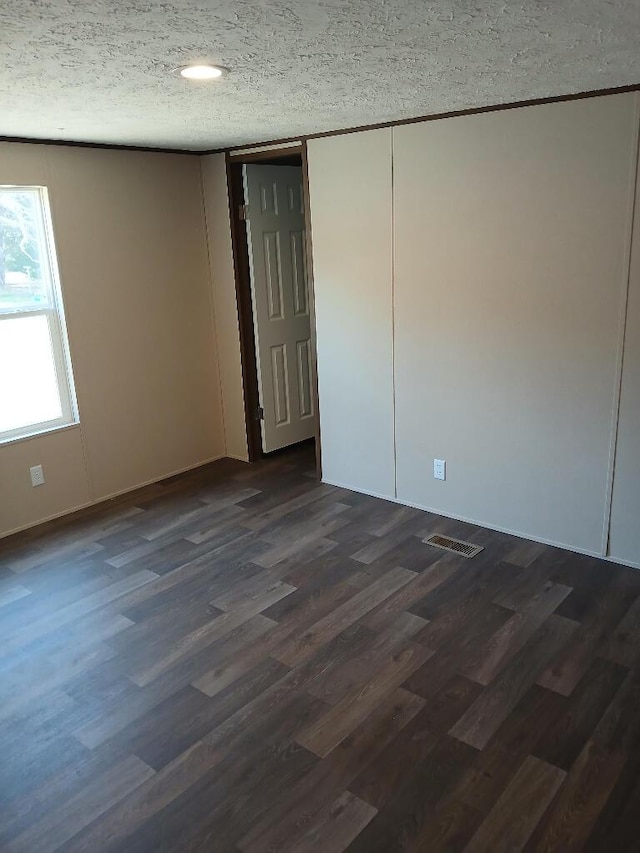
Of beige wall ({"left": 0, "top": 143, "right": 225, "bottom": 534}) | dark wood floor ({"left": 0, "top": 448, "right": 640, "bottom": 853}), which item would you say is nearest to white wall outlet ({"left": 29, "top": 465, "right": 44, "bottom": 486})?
beige wall ({"left": 0, "top": 143, "right": 225, "bottom": 534})

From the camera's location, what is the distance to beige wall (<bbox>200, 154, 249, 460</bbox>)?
15.5 feet

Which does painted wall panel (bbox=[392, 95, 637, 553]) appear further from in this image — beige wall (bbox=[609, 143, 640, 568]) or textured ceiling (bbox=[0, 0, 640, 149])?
textured ceiling (bbox=[0, 0, 640, 149])

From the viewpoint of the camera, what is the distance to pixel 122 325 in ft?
14.7

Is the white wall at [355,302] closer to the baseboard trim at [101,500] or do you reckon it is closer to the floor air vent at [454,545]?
the floor air vent at [454,545]

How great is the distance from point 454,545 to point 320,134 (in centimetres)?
249

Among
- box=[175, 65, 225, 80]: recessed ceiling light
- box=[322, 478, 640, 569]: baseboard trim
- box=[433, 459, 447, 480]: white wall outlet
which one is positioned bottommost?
box=[322, 478, 640, 569]: baseboard trim

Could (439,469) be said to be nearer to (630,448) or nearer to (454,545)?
(454,545)

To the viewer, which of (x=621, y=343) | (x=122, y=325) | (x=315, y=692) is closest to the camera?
(x=315, y=692)

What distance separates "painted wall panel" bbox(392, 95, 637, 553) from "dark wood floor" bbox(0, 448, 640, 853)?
34 centimetres

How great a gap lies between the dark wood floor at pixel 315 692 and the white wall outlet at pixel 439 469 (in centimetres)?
26

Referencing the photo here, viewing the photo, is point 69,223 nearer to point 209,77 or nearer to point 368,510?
point 209,77

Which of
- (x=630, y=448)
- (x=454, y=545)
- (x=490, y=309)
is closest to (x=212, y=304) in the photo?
(x=490, y=309)

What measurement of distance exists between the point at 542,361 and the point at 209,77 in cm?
205

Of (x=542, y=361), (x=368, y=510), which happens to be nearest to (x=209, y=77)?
(x=542, y=361)
